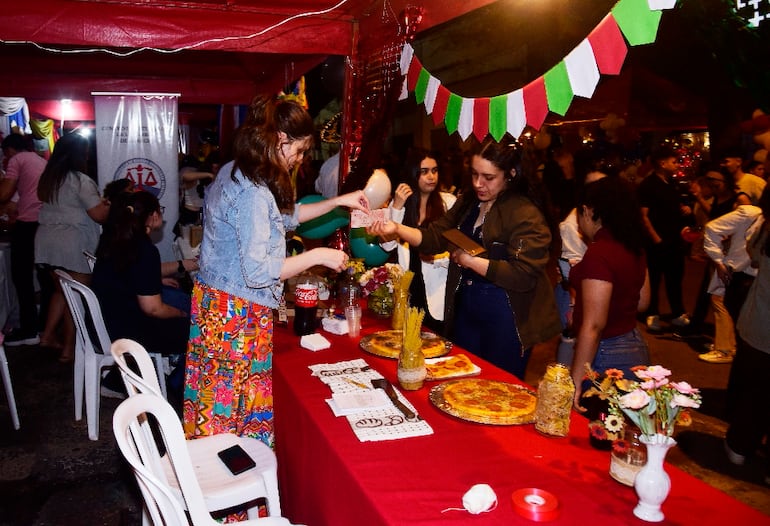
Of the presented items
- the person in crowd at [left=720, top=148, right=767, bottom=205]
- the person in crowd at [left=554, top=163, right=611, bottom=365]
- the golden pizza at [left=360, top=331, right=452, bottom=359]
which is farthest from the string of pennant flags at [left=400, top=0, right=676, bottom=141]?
the person in crowd at [left=720, top=148, right=767, bottom=205]

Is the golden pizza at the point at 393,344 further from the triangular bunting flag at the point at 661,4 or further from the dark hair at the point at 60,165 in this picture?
the dark hair at the point at 60,165

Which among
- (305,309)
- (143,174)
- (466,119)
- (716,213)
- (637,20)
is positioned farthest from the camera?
(143,174)

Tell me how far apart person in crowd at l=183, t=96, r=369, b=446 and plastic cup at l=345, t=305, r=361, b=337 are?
365 millimetres

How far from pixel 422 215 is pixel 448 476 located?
8.24ft

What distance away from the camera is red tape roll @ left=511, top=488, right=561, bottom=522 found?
3.98ft

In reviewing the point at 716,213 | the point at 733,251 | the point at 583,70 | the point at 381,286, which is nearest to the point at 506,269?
the point at 381,286

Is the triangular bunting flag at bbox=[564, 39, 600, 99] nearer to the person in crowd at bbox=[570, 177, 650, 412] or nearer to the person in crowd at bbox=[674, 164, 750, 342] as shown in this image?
the person in crowd at bbox=[570, 177, 650, 412]

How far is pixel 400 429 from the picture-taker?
162 centimetres

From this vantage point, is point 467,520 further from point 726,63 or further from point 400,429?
point 726,63

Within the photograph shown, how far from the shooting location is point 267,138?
1984 mm

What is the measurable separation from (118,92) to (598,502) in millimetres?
6941

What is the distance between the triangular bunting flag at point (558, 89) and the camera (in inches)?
73.7

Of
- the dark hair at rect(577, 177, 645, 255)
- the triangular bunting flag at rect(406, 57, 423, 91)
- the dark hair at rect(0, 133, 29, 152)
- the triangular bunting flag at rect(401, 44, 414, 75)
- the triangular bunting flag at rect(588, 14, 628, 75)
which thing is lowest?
the dark hair at rect(577, 177, 645, 255)

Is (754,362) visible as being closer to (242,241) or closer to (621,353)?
(621,353)
